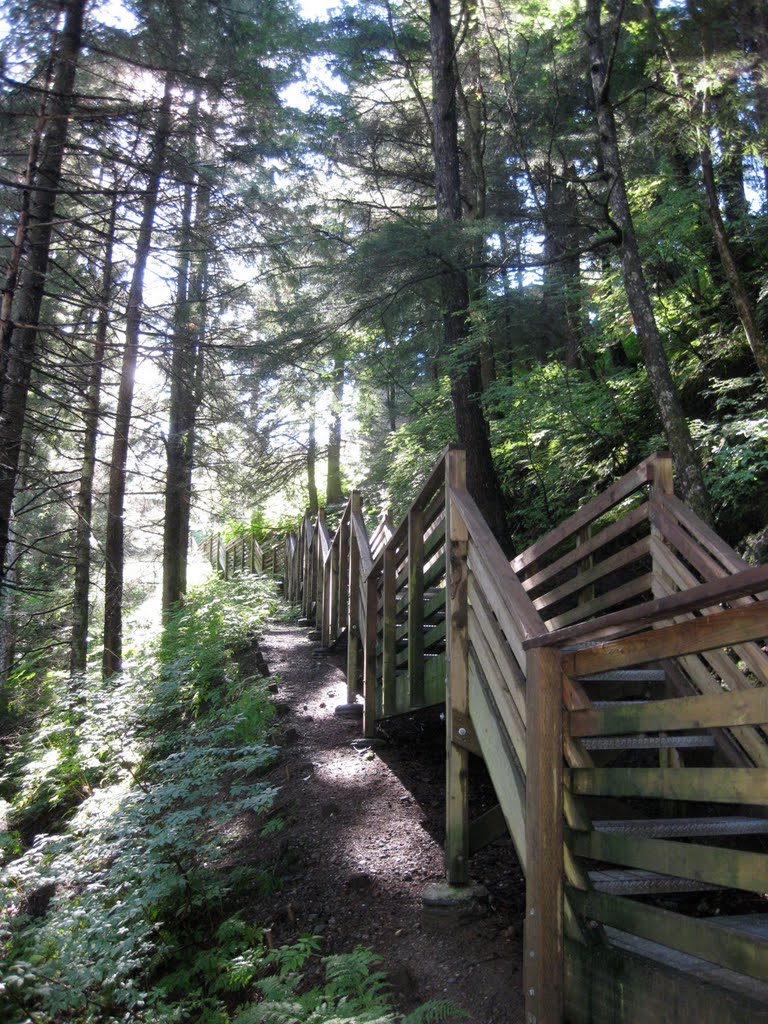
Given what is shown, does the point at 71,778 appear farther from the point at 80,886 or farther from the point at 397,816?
the point at 397,816

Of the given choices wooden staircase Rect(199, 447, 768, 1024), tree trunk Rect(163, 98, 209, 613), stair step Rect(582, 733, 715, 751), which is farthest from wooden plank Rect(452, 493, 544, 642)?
tree trunk Rect(163, 98, 209, 613)

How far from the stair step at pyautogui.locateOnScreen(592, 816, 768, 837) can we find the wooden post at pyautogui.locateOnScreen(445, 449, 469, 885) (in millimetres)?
898

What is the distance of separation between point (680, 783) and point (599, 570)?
225 cm

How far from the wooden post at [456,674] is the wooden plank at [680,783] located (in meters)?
1.23

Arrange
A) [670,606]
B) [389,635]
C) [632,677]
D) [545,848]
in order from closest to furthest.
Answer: [670,606] → [545,848] → [632,677] → [389,635]

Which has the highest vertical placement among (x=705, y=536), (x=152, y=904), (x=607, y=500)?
(x=607, y=500)

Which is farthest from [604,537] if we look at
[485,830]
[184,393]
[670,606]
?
[184,393]

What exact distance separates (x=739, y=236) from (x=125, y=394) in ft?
27.2

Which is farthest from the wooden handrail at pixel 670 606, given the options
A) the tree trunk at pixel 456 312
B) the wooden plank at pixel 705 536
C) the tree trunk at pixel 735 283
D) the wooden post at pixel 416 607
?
the tree trunk at pixel 456 312

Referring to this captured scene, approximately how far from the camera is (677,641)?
6.88ft

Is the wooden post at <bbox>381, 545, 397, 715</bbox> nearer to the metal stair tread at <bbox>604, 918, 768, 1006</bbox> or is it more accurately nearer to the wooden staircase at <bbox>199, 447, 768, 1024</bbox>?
the wooden staircase at <bbox>199, 447, 768, 1024</bbox>

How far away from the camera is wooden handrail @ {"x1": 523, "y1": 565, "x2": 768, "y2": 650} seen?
5.51 feet

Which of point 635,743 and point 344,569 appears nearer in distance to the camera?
point 635,743

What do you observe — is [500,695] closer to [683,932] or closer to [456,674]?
[456,674]
